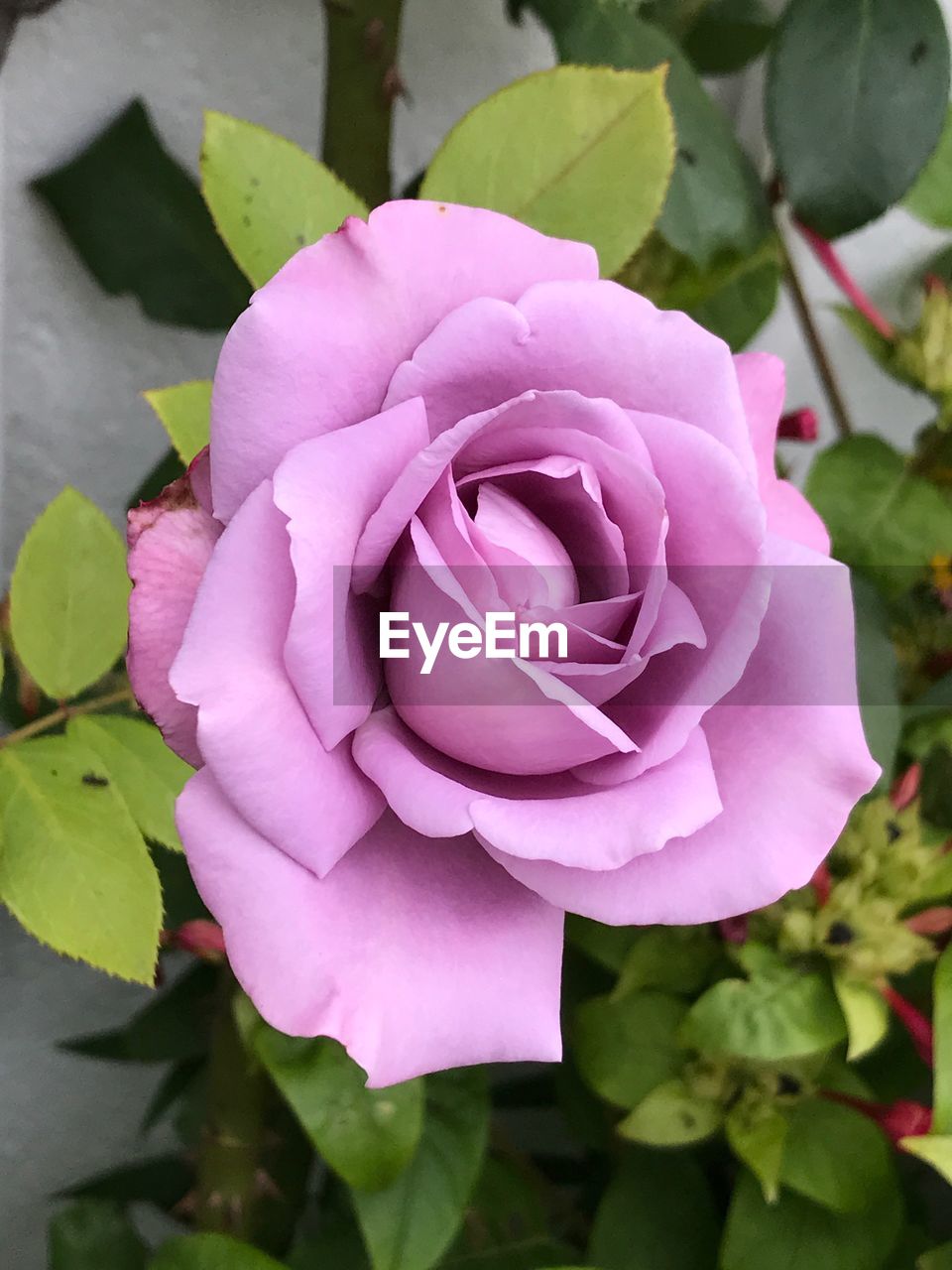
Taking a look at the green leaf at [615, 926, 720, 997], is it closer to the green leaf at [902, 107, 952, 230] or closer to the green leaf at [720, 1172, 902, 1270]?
the green leaf at [720, 1172, 902, 1270]

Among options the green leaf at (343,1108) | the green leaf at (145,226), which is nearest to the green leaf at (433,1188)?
the green leaf at (343,1108)

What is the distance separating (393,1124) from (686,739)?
0.23 m

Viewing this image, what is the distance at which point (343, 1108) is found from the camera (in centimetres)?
35

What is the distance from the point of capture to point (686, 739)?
7.5 inches

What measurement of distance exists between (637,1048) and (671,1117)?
3 centimetres

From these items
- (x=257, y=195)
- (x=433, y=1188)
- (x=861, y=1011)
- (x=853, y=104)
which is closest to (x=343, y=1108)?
(x=433, y=1188)

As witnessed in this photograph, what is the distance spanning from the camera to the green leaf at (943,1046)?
0.31 m

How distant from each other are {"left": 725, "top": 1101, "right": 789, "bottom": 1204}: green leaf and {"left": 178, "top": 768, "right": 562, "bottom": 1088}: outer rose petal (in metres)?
0.23

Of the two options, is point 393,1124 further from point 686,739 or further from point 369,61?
point 369,61

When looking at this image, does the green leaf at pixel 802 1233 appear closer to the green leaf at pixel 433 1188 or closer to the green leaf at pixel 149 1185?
the green leaf at pixel 433 1188

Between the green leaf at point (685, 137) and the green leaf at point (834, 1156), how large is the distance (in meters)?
0.33

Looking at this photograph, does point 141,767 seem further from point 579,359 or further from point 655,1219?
point 655,1219

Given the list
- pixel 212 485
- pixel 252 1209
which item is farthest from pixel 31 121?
pixel 252 1209

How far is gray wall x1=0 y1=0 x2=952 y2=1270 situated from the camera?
16.8 inches
